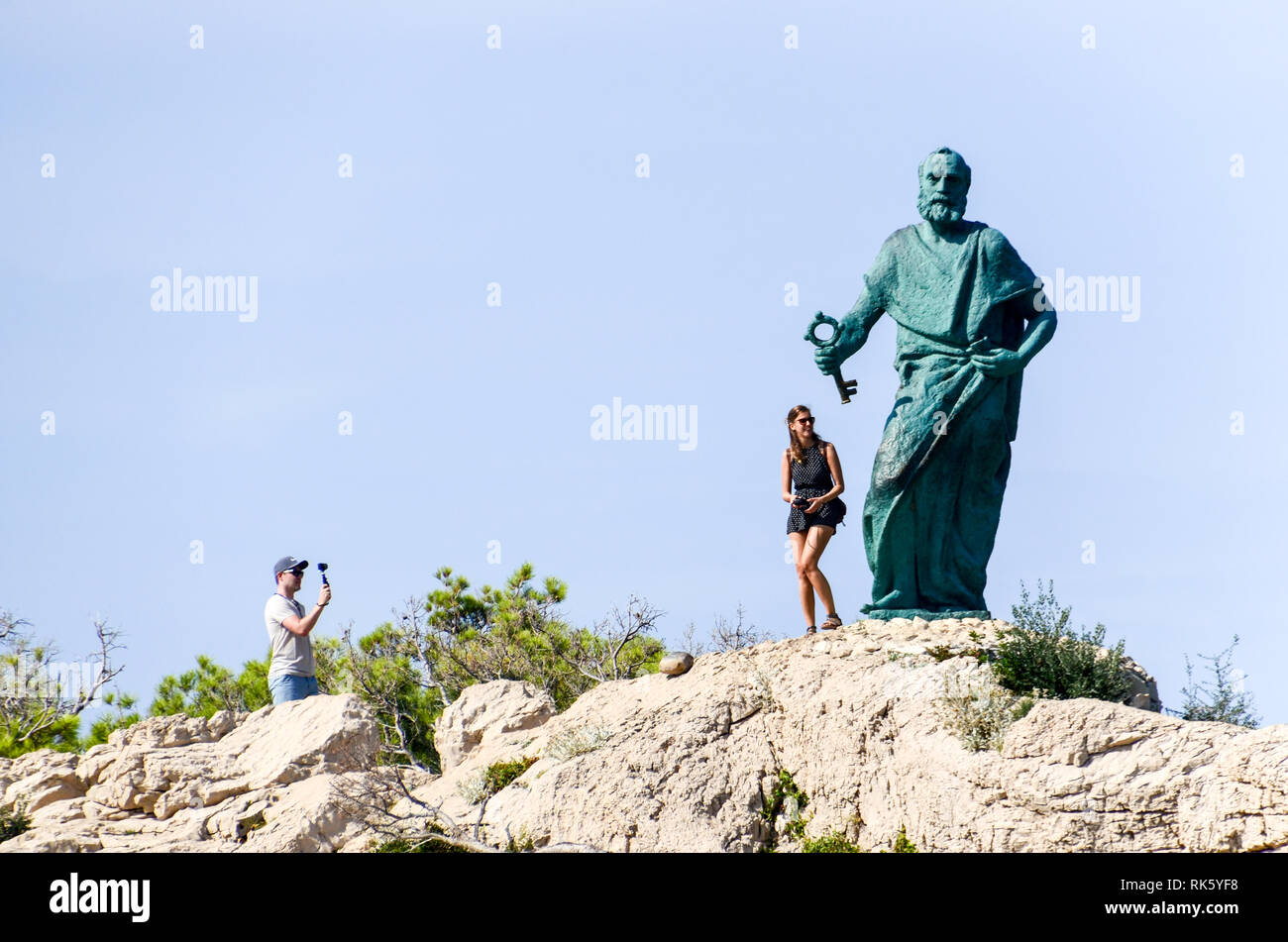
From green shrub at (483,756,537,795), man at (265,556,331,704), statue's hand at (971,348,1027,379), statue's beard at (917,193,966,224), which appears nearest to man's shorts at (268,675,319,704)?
man at (265,556,331,704)

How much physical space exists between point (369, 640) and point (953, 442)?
342 inches

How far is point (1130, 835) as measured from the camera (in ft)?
27.8

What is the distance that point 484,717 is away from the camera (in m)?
11.9

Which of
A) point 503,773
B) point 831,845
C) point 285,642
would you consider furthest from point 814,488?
point 285,642

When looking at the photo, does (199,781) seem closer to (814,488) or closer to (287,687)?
(287,687)

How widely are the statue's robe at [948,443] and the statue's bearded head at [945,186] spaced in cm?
18

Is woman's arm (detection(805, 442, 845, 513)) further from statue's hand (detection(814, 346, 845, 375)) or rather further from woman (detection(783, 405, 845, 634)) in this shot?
statue's hand (detection(814, 346, 845, 375))

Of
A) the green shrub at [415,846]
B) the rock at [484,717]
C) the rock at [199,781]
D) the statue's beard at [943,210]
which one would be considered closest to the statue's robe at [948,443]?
the statue's beard at [943,210]

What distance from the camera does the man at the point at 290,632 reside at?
1177cm

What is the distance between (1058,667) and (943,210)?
309 centimetres

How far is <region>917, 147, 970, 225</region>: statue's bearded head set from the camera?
10.9m

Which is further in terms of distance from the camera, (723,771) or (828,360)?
(828,360)
